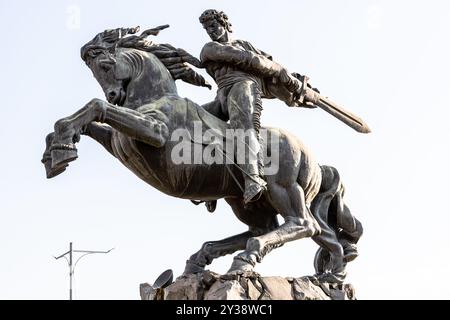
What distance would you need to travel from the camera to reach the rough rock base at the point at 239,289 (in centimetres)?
910

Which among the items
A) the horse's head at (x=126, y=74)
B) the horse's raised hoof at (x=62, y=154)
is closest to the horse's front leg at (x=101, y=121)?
the horse's raised hoof at (x=62, y=154)

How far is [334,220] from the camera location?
1045 cm

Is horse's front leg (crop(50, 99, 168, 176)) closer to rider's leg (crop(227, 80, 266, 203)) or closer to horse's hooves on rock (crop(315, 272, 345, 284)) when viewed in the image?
rider's leg (crop(227, 80, 266, 203))

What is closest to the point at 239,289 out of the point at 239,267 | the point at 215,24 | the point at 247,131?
the point at 239,267

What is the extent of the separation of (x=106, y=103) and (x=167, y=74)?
0.98m

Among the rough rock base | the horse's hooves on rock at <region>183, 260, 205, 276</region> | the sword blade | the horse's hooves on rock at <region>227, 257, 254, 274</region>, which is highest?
the sword blade

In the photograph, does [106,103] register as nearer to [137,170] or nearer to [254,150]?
[137,170]

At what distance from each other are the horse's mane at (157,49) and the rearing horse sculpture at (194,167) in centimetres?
7

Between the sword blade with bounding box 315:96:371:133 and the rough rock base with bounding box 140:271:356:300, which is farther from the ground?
the sword blade with bounding box 315:96:371:133

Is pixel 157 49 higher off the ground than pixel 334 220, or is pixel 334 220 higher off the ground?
pixel 157 49

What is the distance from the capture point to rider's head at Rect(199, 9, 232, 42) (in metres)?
9.95

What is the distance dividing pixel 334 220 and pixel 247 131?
4.89ft

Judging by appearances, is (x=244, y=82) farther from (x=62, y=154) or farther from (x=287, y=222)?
(x=62, y=154)

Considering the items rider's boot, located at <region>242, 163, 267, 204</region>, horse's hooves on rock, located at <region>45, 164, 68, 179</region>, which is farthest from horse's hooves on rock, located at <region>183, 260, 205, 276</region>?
horse's hooves on rock, located at <region>45, 164, 68, 179</region>
